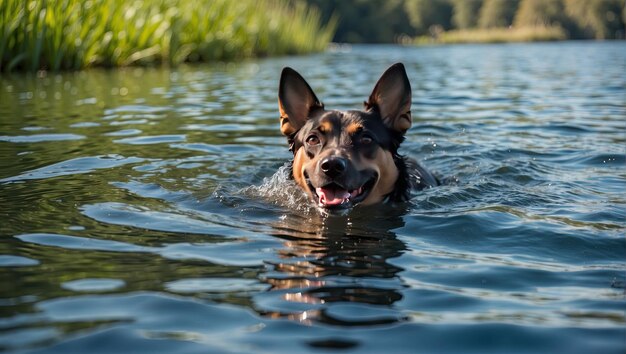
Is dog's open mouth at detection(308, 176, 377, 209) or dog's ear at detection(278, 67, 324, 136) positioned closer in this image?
dog's open mouth at detection(308, 176, 377, 209)

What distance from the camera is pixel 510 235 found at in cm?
479

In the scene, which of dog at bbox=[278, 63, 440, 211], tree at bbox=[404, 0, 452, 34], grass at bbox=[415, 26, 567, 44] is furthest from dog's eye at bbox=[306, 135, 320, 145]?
tree at bbox=[404, 0, 452, 34]

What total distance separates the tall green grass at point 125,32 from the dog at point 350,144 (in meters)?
7.97

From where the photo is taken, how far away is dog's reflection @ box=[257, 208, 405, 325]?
3.32 m

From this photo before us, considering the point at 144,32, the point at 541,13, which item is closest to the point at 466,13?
the point at 541,13

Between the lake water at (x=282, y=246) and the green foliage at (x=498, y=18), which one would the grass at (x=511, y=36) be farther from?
the lake water at (x=282, y=246)

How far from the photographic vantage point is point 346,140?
18.6ft

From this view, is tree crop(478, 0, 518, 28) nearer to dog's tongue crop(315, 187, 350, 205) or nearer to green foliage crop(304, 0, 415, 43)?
green foliage crop(304, 0, 415, 43)

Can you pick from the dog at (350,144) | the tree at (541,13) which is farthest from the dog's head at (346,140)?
the tree at (541,13)

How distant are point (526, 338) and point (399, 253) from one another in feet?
4.83

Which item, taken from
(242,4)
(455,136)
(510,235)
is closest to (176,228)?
(510,235)

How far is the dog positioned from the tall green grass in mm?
7966

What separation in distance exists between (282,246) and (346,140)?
1415mm

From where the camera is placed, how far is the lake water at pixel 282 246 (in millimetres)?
3002
